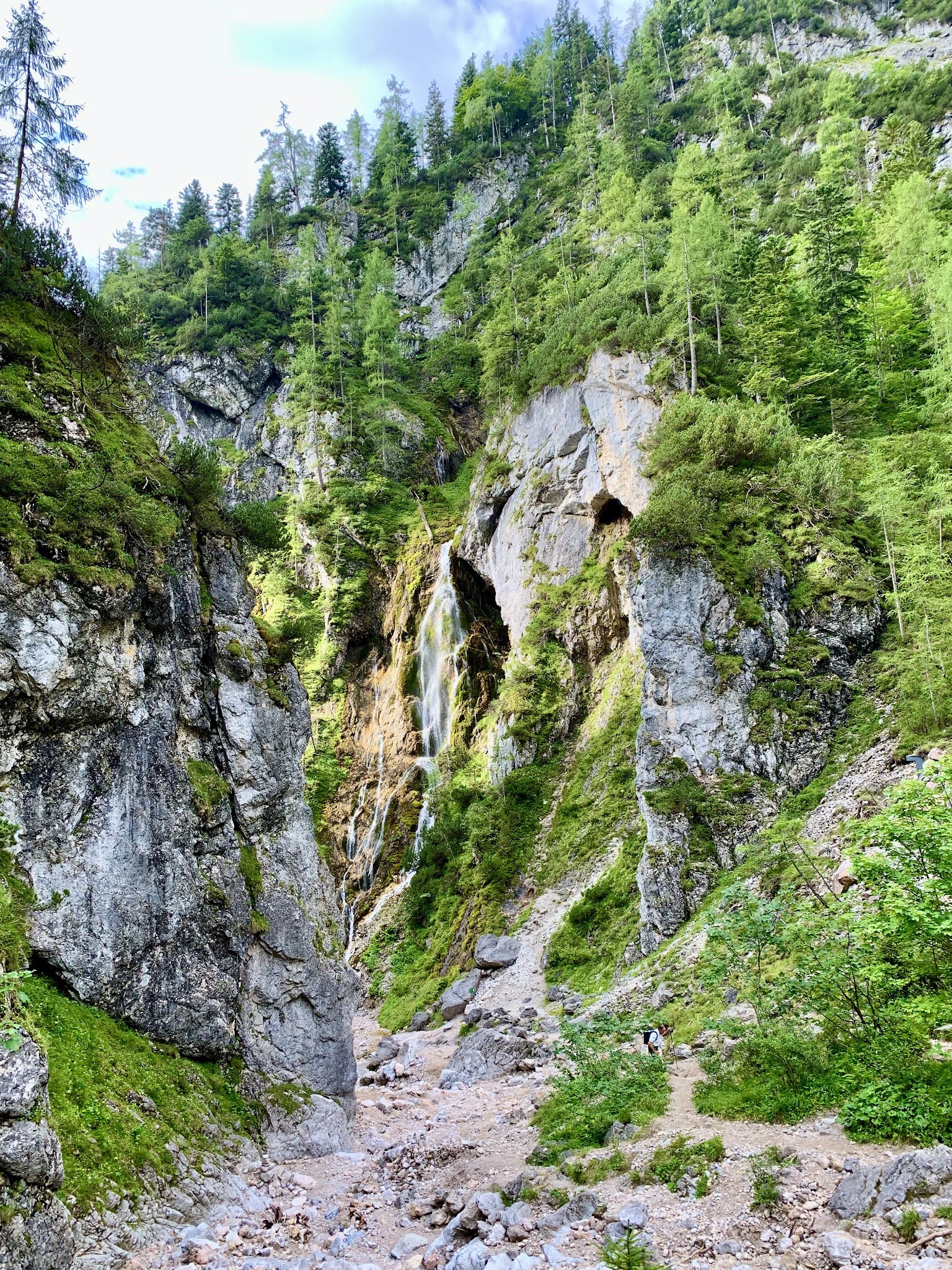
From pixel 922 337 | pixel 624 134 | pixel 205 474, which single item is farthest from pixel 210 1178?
pixel 624 134

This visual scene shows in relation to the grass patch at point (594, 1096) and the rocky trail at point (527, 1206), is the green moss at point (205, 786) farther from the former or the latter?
the grass patch at point (594, 1096)

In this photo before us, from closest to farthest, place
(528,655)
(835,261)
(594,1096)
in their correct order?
1. (594,1096)
2. (528,655)
3. (835,261)

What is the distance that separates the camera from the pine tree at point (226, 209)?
246 ft

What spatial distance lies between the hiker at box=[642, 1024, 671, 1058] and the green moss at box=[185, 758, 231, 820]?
376 inches

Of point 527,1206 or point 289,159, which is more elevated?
point 289,159

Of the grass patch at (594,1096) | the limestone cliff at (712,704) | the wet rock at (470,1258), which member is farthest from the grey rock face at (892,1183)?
the limestone cliff at (712,704)

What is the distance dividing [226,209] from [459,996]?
81.3m

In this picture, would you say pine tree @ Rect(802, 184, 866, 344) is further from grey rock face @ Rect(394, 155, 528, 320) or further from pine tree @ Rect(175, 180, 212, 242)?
pine tree @ Rect(175, 180, 212, 242)

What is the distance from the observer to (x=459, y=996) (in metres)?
23.0

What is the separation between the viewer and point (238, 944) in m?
13.7

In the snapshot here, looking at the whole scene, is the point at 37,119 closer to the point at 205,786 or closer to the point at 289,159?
the point at 205,786

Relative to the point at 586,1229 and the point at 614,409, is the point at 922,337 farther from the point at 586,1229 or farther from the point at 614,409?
the point at 586,1229

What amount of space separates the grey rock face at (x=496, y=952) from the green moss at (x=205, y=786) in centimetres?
1218

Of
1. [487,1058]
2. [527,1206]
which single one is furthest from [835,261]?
[527,1206]
